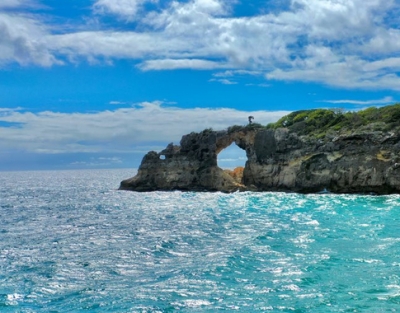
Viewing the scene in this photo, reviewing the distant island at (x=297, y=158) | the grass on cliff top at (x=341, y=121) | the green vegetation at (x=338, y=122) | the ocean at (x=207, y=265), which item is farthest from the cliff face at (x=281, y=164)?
the ocean at (x=207, y=265)

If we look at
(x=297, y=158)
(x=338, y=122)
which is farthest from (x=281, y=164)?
(x=338, y=122)

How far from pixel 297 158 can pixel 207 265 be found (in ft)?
130

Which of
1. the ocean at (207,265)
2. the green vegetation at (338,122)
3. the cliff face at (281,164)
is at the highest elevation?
the green vegetation at (338,122)

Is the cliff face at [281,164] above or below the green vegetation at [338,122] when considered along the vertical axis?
below

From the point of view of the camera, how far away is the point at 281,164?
181 feet

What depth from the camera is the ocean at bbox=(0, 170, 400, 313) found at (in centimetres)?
1191

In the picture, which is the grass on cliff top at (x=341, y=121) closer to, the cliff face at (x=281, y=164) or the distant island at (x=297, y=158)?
the distant island at (x=297, y=158)

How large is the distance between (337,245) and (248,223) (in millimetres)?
9542

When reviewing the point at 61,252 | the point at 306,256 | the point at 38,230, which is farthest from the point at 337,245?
the point at 38,230

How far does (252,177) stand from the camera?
59.3m

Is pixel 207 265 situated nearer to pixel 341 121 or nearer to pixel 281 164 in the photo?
pixel 281 164

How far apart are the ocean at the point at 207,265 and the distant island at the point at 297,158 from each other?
17.6m

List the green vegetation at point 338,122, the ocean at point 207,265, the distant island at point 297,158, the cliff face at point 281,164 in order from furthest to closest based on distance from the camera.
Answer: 1. the green vegetation at point 338,122
2. the distant island at point 297,158
3. the cliff face at point 281,164
4. the ocean at point 207,265

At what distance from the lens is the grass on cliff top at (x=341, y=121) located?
5357 cm
